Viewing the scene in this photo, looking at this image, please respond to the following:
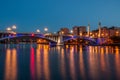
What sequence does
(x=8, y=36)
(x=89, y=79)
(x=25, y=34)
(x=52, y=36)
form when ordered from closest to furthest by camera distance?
1. (x=89, y=79)
2. (x=8, y=36)
3. (x=25, y=34)
4. (x=52, y=36)

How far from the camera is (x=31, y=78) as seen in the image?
55.2 ft

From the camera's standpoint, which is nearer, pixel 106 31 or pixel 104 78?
pixel 104 78

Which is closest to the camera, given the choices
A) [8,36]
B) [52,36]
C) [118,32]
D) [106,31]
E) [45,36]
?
[8,36]

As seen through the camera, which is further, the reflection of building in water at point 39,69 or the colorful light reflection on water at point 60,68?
the reflection of building in water at point 39,69

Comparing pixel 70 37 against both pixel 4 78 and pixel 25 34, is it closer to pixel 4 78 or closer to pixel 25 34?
pixel 25 34

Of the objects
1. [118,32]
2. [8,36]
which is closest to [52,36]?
[8,36]

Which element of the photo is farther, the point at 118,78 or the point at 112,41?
the point at 112,41

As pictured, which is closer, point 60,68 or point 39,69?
point 39,69

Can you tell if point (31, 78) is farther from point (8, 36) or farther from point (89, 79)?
point (8, 36)

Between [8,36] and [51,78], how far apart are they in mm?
78353

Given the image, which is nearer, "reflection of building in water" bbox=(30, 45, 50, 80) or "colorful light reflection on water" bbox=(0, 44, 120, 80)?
"colorful light reflection on water" bbox=(0, 44, 120, 80)

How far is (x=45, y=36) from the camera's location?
109 meters

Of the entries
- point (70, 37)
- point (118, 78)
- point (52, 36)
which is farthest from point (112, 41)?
point (118, 78)

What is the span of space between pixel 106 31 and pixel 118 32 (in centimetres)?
1442
